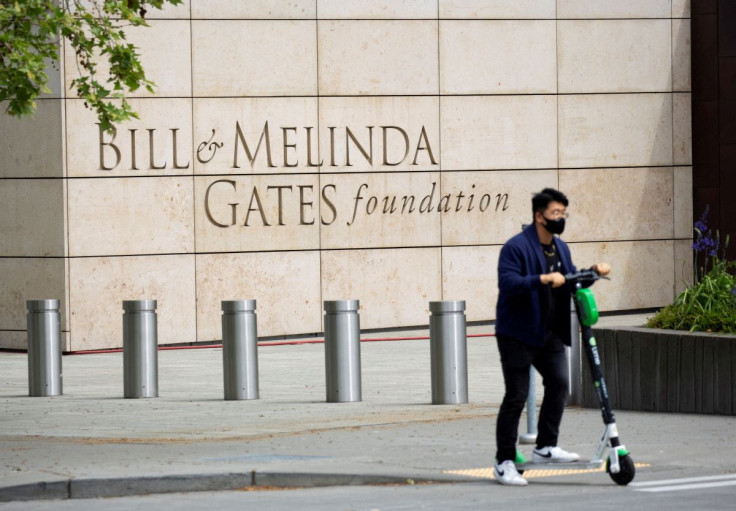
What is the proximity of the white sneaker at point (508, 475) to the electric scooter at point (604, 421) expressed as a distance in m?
0.14

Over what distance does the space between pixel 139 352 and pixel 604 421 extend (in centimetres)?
693

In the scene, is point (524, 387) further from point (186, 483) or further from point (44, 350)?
point (44, 350)

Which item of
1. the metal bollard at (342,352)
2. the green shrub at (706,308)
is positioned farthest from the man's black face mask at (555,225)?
the metal bollard at (342,352)

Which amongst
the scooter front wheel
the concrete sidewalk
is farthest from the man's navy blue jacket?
the concrete sidewalk

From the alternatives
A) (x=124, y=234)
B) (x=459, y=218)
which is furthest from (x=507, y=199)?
(x=124, y=234)

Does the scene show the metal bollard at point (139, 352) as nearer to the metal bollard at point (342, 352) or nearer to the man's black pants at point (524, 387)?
the metal bollard at point (342, 352)

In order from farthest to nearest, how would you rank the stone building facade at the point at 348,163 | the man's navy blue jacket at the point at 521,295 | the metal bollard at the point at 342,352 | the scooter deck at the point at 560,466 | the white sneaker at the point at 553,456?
the stone building facade at the point at 348,163
the metal bollard at the point at 342,352
the white sneaker at the point at 553,456
the man's navy blue jacket at the point at 521,295
the scooter deck at the point at 560,466

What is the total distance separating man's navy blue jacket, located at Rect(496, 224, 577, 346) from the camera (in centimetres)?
891

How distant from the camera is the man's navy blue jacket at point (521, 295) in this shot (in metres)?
8.91

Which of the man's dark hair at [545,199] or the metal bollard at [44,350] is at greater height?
the man's dark hair at [545,199]

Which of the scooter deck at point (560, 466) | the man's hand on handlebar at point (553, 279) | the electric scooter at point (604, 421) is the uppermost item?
the man's hand on handlebar at point (553, 279)

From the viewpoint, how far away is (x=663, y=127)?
23484 millimetres

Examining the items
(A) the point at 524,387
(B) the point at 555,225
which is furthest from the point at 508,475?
(B) the point at 555,225

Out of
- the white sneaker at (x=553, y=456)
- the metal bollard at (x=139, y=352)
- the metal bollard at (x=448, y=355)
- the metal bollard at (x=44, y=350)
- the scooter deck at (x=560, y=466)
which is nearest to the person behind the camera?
the scooter deck at (x=560, y=466)
